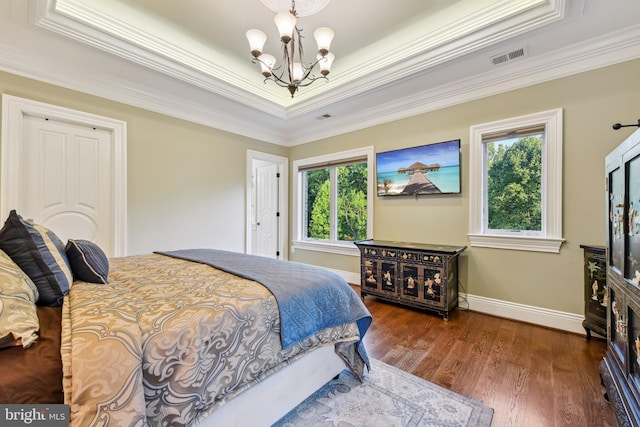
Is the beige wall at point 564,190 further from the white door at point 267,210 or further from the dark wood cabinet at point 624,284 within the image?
the white door at point 267,210

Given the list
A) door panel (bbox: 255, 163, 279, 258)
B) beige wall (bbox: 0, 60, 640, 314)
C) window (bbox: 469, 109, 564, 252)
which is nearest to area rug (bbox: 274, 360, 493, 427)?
beige wall (bbox: 0, 60, 640, 314)

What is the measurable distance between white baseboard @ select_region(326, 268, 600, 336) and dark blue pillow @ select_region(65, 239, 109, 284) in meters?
3.30

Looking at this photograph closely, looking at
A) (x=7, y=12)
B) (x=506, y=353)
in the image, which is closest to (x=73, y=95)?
(x=7, y=12)

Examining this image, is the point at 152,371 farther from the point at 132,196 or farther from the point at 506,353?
the point at 132,196

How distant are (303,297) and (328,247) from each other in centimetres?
300

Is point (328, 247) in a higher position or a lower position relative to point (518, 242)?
lower

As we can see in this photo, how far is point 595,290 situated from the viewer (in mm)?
2193

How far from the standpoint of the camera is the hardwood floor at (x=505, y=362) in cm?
152

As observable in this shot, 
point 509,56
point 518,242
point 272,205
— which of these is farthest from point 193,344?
point 272,205

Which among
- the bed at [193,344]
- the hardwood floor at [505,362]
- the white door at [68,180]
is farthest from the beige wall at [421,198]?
the bed at [193,344]

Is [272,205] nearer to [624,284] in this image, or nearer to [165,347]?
[165,347]

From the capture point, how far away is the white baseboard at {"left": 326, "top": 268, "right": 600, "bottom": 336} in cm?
247

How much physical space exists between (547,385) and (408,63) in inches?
115

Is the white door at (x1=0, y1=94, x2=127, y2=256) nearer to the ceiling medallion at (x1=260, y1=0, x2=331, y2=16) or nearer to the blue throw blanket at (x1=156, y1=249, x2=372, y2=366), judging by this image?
the blue throw blanket at (x1=156, y1=249, x2=372, y2=366)
